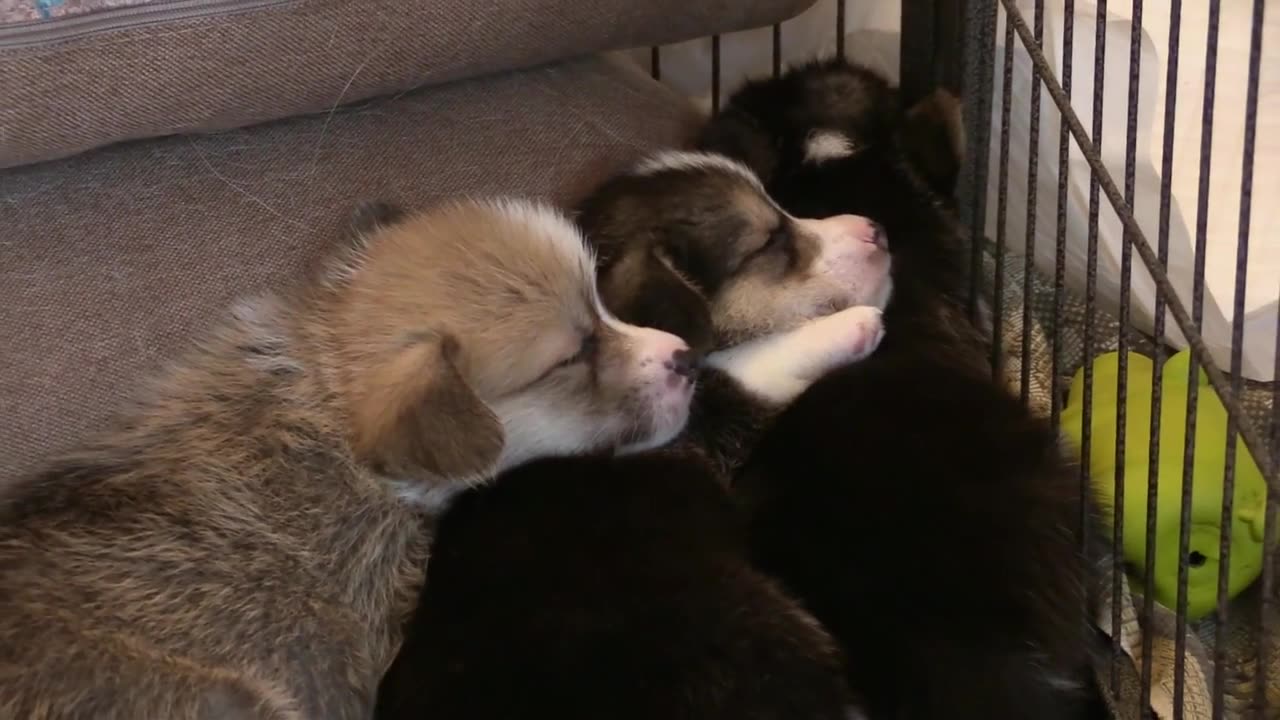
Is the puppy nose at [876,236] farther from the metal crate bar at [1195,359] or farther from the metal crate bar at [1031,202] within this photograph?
the metal crate bar at [1195,359]

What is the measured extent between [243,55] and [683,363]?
1.92ft

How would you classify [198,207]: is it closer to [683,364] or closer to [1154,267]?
[683,364]

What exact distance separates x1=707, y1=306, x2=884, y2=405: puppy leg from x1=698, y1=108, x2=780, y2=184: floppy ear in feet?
1.03

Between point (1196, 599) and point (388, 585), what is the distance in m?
0.93

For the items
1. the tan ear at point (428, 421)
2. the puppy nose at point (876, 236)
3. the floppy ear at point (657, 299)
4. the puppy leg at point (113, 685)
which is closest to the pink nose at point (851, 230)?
the puppy nose at point (876, 236)

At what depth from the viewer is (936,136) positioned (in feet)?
5.97

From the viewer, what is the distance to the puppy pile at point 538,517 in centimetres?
118

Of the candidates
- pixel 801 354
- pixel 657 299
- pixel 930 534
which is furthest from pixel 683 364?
pixel 930 534

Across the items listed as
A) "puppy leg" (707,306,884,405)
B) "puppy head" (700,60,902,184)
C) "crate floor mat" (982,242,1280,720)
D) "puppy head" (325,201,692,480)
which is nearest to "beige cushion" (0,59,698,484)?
"puppy head" (325,201,692,480)

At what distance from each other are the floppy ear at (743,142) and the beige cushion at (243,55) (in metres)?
0.26

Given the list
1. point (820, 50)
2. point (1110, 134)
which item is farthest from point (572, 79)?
point (1110, 134)

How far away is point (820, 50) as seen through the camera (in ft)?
7.33

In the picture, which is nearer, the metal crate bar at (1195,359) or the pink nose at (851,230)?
the metal crate bar at (1195,359)

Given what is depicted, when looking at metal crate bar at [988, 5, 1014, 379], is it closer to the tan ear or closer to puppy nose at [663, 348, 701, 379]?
puppy nose at [663, 348, 701, 379]
